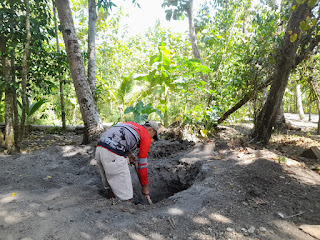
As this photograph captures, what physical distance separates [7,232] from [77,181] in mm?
1558

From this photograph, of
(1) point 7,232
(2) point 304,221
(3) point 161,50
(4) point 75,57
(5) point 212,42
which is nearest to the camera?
(1) point 7,232

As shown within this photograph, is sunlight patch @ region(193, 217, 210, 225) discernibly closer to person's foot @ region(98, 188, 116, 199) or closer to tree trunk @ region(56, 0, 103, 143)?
person's foot @ region(98, 188, 116, 199)

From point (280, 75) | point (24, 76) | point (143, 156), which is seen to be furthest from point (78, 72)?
point (280, 75)

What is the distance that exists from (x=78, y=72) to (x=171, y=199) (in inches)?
128

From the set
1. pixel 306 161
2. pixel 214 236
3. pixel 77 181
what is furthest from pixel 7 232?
pixel 306 161

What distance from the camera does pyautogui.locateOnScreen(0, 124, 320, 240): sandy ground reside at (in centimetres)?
203

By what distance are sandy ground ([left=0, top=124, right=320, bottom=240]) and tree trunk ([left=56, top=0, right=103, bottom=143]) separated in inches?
23.8

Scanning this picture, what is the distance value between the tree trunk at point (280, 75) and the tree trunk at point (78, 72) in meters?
3.50

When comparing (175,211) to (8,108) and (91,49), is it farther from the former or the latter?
(91,49)

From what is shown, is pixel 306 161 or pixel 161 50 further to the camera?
pixel 161 50

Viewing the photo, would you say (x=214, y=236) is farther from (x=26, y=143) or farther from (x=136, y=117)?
(x=26, y=143)

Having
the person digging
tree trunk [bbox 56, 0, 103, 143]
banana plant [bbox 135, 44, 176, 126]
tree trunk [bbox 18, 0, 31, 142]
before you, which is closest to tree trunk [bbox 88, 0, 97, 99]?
tree trunk [bbox 56, 0, 103, 143]

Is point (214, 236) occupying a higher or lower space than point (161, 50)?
lower

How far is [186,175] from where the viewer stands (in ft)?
12.8
